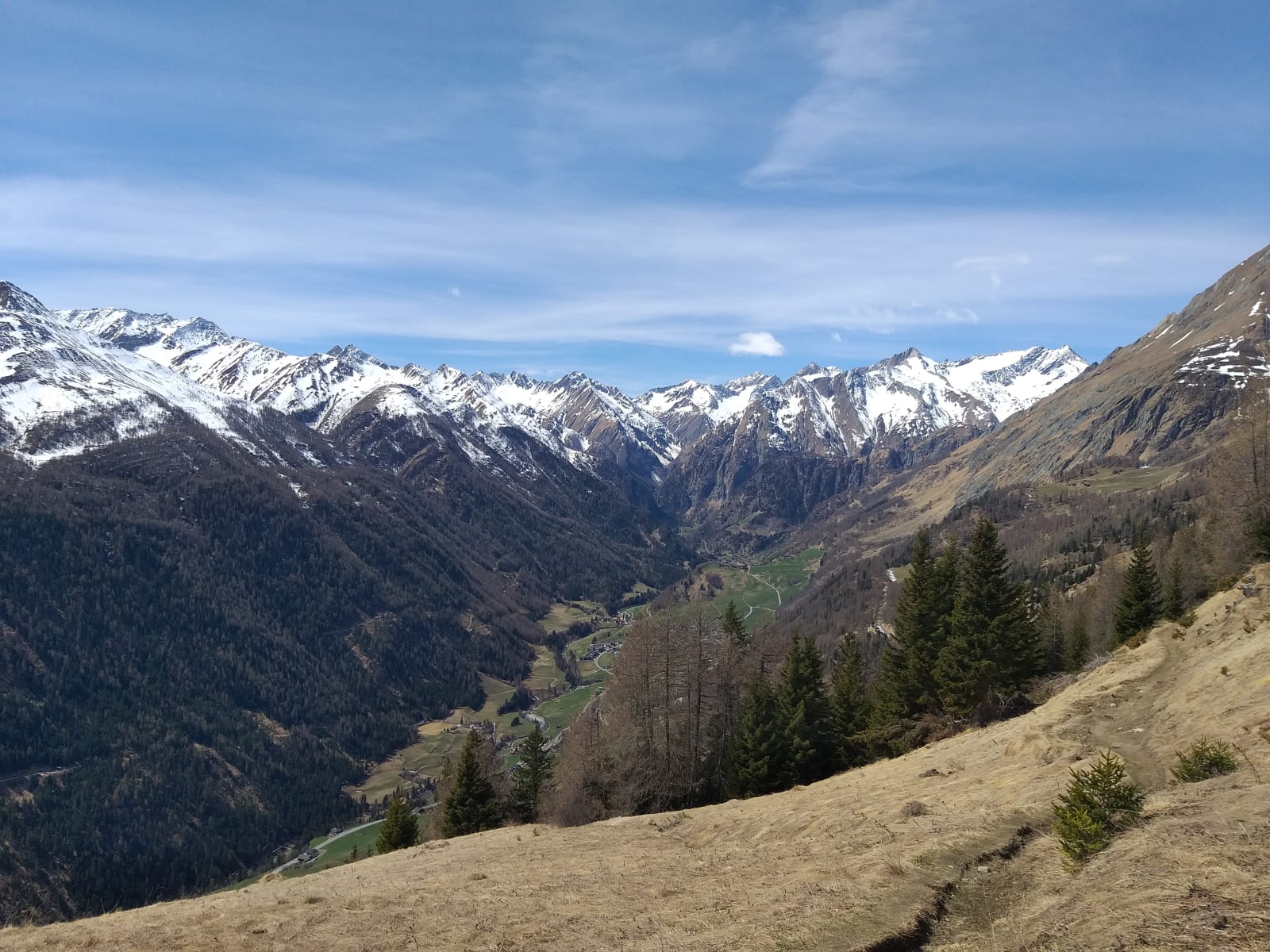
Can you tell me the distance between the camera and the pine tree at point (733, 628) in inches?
2464

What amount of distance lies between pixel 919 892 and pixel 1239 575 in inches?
1817

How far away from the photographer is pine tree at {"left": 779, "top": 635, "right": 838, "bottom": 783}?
48.8 m

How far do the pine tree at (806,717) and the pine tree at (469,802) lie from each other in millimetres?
23750

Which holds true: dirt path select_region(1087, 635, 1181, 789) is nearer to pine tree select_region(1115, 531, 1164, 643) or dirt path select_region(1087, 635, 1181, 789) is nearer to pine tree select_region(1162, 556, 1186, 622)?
pine tree select_region(1162, 556, 1186, 622)

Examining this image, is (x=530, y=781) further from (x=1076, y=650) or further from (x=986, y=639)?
(x=1076, y=650)

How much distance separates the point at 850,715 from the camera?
178 feet

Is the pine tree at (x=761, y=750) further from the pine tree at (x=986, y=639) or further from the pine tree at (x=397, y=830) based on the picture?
the pine tree at (x=397, y=830)

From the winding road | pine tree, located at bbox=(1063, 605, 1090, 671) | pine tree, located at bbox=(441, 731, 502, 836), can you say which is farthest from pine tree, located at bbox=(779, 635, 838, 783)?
the winding road

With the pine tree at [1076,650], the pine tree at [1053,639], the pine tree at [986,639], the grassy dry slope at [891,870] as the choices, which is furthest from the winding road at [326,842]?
the pine tree at [986,639]

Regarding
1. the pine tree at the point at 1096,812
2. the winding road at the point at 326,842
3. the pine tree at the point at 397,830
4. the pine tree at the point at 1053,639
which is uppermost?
the pine tree at the point at 1096,812

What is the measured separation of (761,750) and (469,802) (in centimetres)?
2342

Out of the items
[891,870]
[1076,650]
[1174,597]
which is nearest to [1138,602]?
[1174,597]

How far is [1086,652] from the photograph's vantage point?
66.6 meters

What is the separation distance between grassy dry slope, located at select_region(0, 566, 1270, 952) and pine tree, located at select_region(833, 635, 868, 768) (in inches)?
497
